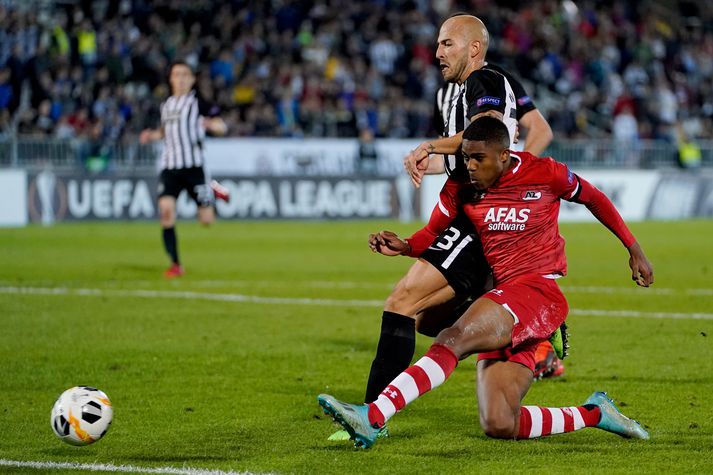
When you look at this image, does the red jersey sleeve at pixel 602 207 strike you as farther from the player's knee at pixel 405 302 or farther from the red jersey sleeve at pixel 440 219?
the player's knee at pixel 405 302

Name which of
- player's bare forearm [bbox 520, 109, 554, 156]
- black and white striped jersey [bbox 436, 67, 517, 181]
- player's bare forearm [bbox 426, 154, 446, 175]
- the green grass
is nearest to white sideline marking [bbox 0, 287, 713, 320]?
the green grass

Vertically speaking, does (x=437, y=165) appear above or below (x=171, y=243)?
above

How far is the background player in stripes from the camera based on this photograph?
15195 millimetres

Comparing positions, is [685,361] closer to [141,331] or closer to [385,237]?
[385,237]

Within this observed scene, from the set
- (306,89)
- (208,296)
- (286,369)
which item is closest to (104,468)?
(286,369)

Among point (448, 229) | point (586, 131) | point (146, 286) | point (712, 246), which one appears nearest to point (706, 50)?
point (586, 131)

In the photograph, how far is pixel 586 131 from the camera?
30953 millimetres

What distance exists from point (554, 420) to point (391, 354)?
944 mm

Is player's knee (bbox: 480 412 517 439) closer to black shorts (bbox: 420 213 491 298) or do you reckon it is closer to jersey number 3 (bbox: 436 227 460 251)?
black shorts (bbox: 420 213 491 298)

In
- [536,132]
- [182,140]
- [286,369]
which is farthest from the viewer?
[182,140]

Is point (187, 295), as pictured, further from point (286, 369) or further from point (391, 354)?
point (391, 354)

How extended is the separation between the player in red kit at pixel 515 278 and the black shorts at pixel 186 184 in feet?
30.2

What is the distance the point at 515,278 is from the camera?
20.3 ft

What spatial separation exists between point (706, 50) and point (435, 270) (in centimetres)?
3065
